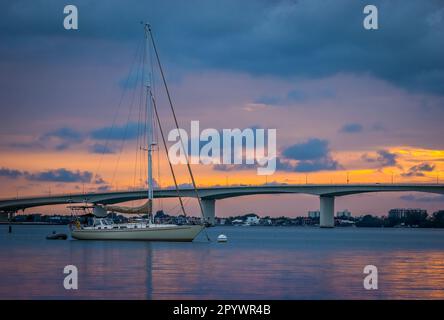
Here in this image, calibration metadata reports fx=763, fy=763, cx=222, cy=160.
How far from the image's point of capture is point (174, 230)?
7438 cm

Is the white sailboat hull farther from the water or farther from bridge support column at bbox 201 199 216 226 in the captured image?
bridge support column at bbox 201 199 216 226

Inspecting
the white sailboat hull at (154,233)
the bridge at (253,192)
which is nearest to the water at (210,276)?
the white sailboat hull at (154,233)

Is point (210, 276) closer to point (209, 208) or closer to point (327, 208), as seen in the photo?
point (327, 208)

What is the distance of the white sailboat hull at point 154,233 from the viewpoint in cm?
7294

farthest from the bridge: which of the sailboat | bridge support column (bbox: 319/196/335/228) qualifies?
the sailboat

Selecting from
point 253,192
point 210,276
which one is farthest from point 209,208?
point 210,276

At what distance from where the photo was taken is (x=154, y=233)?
7281 centimetres

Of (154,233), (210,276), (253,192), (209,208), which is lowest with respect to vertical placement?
(210,276)

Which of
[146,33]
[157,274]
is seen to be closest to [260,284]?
[157,274]

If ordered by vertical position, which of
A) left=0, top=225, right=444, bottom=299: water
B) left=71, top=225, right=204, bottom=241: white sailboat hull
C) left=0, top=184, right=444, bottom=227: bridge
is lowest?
left=0, top=225, right=444, bottom=299: water

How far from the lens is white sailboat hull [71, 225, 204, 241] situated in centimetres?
7294

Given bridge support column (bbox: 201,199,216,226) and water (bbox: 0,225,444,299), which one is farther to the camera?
bridge support column (bbox: 201,199,216,226)

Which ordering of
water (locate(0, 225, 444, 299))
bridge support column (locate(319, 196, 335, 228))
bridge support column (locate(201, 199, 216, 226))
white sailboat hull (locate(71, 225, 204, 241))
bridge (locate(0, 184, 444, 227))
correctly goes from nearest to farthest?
water (locate(0, 225, 444, 299))
white sailboat hull (locate(71, 225, 204, 241))
bridge (locate(0, 184, 444, 227))
bridge support column (locate(319, 196, 335, 228))
bridge support column (locate(201, 199, 216, 226))

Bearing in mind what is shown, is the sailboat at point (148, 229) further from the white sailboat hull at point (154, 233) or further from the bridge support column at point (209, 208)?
the bridge support column at point (209, 208)
